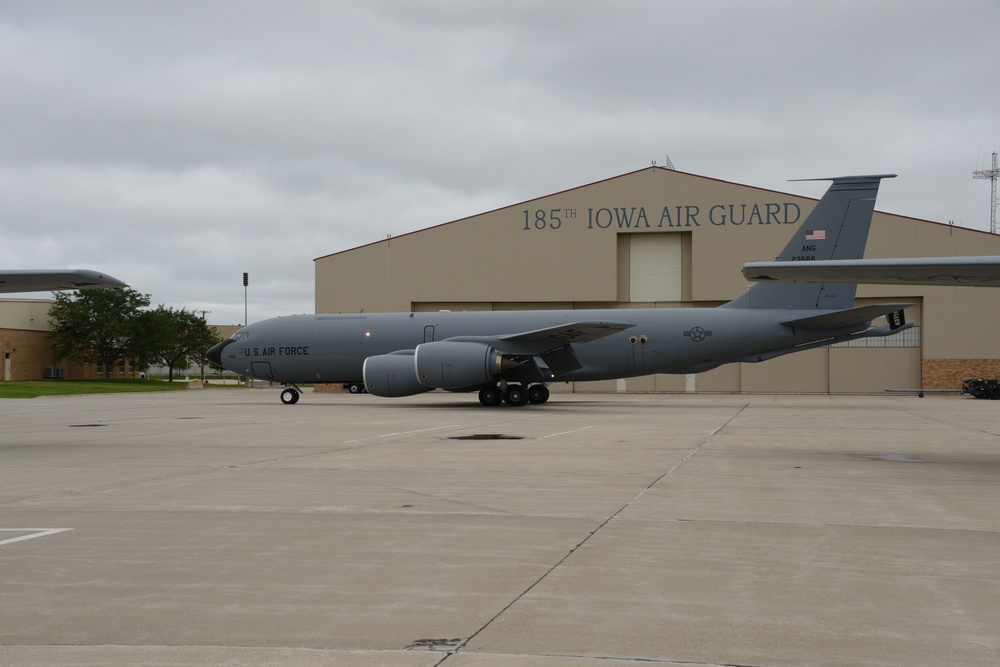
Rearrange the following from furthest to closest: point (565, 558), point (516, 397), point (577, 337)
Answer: point (516, 397), point (577, 337), point (565, 558)

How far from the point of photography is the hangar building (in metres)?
42.2

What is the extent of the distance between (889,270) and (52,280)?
39.5ft

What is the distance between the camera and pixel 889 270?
10414 millimetres

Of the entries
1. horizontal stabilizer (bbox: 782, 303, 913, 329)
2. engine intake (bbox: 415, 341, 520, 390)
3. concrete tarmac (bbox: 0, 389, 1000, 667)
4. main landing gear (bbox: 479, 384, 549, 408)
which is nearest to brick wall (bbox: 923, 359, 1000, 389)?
horizontal stabilizer (bbox: 782, 303, 913, 329)

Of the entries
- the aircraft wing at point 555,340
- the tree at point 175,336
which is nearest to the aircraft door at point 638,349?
the aircraft wing at point 555,340

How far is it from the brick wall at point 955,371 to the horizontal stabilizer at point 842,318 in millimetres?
19049

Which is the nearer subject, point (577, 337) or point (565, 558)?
point (565, 558)

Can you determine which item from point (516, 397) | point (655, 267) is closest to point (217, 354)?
point (516, 397)

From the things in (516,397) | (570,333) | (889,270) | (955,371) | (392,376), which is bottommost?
(516,397)

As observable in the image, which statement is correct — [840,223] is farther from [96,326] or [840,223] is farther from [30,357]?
[30,357]

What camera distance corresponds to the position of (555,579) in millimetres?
5398

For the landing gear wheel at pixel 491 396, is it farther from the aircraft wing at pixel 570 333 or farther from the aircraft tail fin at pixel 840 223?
the aircraft tail fin at pixel 840 223

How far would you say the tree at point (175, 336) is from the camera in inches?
2896

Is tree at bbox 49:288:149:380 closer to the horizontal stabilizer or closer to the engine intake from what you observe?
the engine intake
